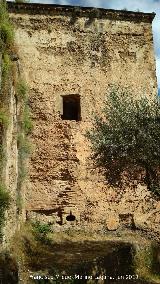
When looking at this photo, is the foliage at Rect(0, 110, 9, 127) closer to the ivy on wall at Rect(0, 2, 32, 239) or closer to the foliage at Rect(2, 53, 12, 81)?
the ivy on wall at Rect(0, 2, 32, 239)

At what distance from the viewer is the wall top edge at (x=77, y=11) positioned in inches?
663

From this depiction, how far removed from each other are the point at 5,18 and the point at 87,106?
4137 millimetres

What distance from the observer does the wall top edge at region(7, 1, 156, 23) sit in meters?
16.8

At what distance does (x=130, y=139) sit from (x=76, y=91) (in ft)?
15.8

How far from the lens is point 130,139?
11828 millimetres

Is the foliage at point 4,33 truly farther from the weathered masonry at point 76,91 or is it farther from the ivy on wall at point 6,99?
the weathered masonry at point 76,91

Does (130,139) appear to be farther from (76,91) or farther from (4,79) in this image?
(76,91)

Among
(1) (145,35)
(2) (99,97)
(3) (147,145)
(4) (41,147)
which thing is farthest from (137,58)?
(3) (147,145)

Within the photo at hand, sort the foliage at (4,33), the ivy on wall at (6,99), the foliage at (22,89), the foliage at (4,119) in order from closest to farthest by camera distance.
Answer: the ivy on wall at (6,99) → the foliage at (4,119) → the foliage at (4,33) → the foliage at (22,89)

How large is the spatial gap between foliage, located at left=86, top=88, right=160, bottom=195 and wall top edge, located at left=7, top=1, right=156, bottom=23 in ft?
18.0

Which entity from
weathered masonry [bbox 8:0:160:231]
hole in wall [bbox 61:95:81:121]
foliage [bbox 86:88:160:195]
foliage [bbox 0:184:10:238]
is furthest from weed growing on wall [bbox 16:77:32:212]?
foliage [bbox 0:184:10:238]

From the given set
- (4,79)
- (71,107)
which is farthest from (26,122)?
(4,79)

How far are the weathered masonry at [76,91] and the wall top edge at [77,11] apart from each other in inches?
1.4

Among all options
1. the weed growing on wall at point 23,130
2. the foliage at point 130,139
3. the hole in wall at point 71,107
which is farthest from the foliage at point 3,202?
the hole in wall at point 71,107
